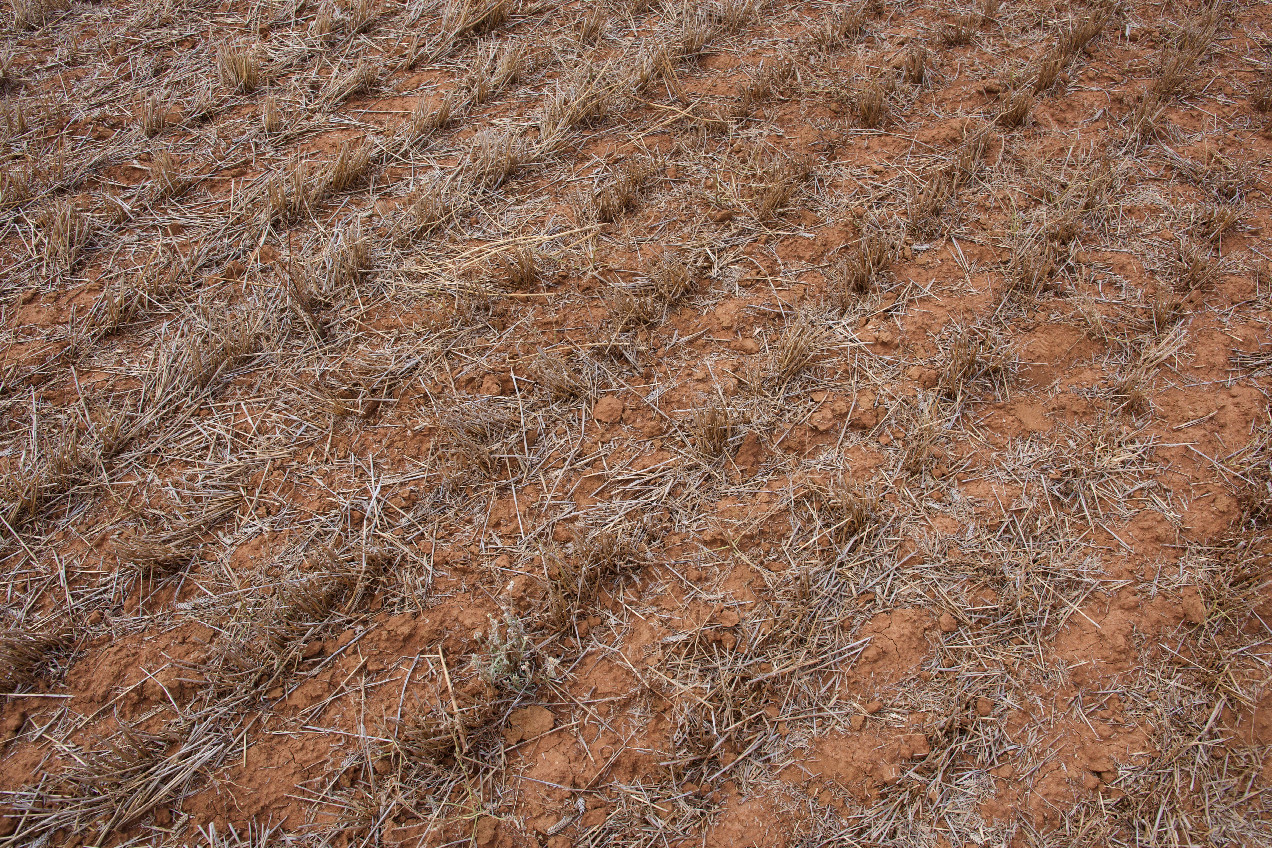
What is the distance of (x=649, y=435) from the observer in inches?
112

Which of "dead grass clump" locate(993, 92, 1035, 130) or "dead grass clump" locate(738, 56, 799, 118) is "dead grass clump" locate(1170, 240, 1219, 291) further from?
"dead grass clump" locate(738, 56, 799, 118)

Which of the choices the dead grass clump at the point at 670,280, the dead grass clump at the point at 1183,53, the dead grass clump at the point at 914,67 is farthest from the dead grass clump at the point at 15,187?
the dead grass clump at the point at 1183,53

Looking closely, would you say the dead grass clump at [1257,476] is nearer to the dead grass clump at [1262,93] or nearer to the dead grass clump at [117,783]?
the dead grass clump at [1262,93]

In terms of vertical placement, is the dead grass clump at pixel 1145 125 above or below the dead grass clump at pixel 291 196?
below

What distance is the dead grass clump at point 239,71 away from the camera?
413cm

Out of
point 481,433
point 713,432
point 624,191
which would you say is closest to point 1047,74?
point 624,191

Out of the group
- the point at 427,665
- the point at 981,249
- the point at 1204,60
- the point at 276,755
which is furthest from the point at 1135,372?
the point at 276,755

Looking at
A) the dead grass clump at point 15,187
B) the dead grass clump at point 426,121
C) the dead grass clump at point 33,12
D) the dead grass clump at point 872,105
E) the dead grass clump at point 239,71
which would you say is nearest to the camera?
the dead grass clump at point 15,187

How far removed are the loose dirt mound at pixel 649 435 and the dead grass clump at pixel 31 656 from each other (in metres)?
0.01

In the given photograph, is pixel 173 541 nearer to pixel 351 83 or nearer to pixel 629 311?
pixel 629 311

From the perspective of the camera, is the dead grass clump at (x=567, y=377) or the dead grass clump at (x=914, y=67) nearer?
the dead grass clump at (x=567, y=377)

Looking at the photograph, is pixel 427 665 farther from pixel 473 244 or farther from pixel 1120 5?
pixel 1120 5

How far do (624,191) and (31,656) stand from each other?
112 inches

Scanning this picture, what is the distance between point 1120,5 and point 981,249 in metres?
2.27
